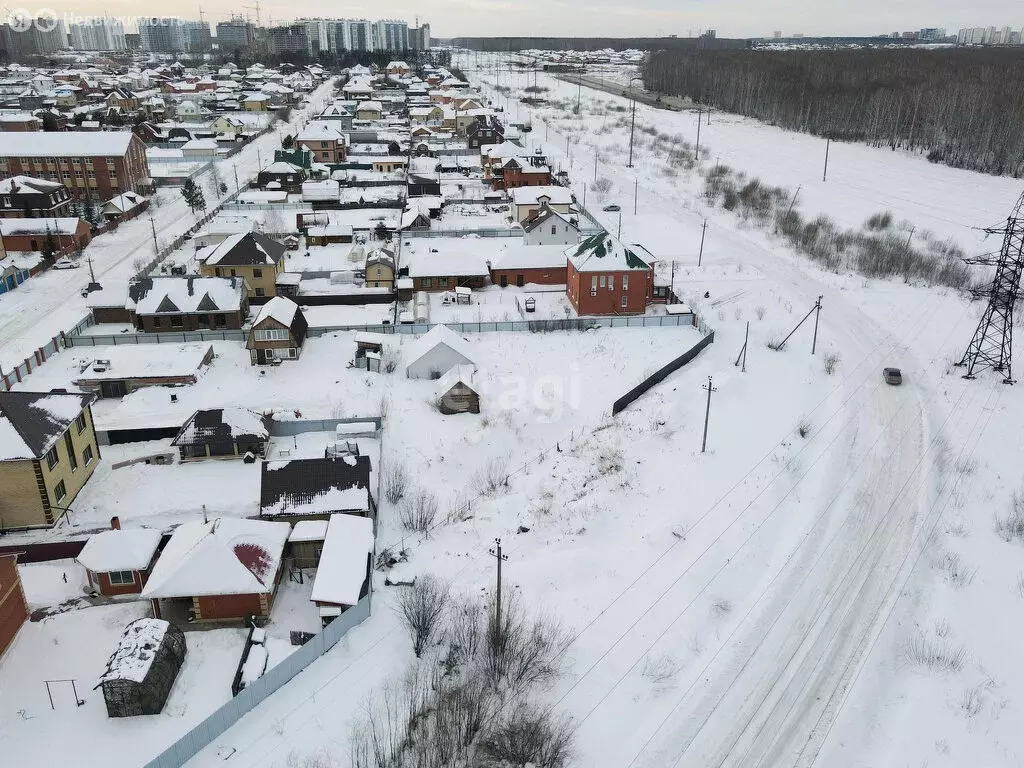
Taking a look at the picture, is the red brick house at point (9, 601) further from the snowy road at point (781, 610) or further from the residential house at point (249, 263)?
the residential house at point (249, 263)

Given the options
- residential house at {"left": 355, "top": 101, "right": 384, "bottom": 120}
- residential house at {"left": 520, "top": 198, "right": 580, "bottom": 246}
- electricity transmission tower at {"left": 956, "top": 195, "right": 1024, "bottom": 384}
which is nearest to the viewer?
electricity transmission tower at {"left": 956, "top": 195, "right": 1024, "bottom": 384}

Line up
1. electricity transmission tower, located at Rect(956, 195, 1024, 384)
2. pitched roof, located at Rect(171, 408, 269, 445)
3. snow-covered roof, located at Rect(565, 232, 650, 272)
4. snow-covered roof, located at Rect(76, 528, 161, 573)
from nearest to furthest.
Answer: snow-covered roof, located at Rect(76, 528, 161, 573) < pitched roof, located at Rect(171, 408, 269, 445) < electricity transmission tower, located at Rect(956, 195, 1024, 384) < snow-covered roof, located at Rect(565, 232, 650, 272)

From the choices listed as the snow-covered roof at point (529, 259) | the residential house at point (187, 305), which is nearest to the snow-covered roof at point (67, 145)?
the residential house at point (187, 305)

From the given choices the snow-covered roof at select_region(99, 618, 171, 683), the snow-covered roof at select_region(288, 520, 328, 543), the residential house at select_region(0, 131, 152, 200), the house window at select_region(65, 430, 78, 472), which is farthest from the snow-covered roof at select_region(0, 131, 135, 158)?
the snow-covered roof at select_region(99, 618, 171, 683)

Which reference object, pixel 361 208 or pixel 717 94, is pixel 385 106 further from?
pixel 361 208

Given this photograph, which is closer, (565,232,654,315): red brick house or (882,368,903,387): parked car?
(882,368,903,387): parked car

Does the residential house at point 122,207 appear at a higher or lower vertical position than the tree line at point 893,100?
lower

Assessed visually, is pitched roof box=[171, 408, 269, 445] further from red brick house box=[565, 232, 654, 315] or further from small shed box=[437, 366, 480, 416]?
red brick house box=[565, 232, 654, 315]
